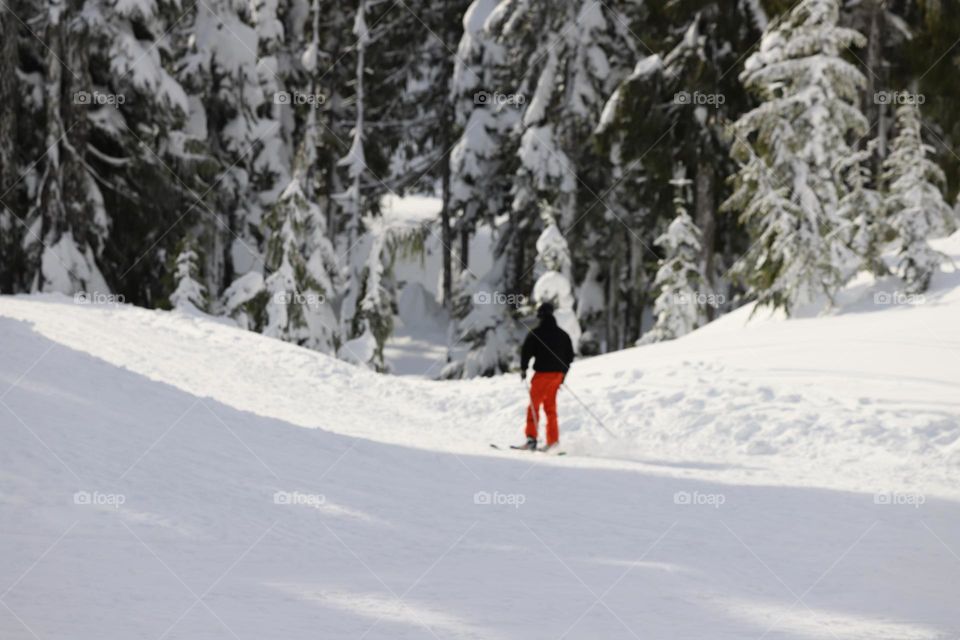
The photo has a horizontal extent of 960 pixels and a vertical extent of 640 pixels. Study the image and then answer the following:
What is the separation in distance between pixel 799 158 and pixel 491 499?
39.6 ft

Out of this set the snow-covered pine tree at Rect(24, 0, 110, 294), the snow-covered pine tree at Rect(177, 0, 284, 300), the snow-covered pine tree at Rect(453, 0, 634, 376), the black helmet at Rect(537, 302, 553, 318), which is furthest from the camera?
the snow-covered pine tree at Rect(177, 0, 284, 300)

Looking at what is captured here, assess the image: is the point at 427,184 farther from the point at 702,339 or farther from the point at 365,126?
the point at 702,339

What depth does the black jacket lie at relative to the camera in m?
11.7

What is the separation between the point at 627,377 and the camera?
14609mm
